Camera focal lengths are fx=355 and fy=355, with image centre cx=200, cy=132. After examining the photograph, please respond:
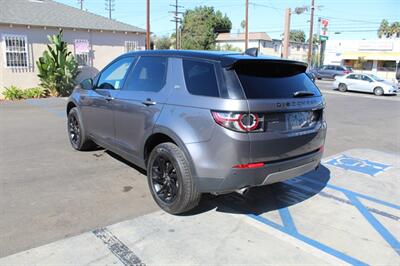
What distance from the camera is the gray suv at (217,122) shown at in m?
3.53

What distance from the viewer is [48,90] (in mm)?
16922

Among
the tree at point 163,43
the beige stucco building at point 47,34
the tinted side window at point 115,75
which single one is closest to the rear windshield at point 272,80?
the tinted side window at point 115,75

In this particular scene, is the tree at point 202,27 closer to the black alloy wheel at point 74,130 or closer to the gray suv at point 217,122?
the black alloy wheel at point 74,130

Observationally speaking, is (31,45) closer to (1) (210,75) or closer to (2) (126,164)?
(2) (126,164)

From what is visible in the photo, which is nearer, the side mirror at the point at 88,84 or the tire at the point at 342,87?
the side mirror at the point at 88,84

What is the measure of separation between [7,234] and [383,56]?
50466 mm

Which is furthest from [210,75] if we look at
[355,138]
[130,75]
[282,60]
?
[355,138]

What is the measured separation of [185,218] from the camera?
407cm

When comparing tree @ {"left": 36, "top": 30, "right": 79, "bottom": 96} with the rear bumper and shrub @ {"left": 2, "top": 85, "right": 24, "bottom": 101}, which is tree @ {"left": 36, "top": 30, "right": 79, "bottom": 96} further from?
Result: the rear bumper

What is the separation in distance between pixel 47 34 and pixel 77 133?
1253cm

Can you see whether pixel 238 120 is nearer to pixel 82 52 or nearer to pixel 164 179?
pixel 164 179

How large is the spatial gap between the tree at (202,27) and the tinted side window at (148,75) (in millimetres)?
57214

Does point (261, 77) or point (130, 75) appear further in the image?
point (130, 75)

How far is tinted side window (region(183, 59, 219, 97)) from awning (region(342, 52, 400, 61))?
47.7 meters
